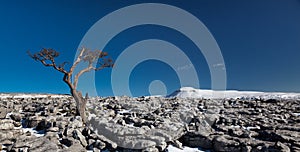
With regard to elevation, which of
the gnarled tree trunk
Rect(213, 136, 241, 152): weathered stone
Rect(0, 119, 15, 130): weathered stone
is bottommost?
Rect(213, 136, 241, 152): weathered stone

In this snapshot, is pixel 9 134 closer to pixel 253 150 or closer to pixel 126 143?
pixel 126 143

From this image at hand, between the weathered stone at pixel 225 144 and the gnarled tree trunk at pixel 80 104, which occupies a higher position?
the gnarled tree trunk at pixel 80 104

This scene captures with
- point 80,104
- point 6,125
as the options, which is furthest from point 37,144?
point 80,104

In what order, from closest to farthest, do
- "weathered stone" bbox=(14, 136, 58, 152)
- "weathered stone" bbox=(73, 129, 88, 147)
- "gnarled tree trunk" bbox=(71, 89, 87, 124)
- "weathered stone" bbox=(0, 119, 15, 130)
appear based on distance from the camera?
"weathered stone" bbox=(14, 136, 58, 152)
"weathered stone" bbox=(73, 129, 88, 147)
"weathered stone" bbox=(0, 119, 15, 130)
"gnarled tree trunk" bbox=(71, 89, 87, 124)

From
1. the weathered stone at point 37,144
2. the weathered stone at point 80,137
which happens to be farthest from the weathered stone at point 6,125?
the weathered stone at point 80,137

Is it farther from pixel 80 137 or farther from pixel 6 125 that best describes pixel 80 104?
pixel 80 137

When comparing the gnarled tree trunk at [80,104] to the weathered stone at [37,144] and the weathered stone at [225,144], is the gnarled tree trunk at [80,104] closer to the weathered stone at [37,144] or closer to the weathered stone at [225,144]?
the weathered stone at [37,144]

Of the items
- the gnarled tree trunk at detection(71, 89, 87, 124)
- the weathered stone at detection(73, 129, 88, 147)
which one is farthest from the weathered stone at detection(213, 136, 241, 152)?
the gnarled tree trunk at detection(71, 89, 87, 124)

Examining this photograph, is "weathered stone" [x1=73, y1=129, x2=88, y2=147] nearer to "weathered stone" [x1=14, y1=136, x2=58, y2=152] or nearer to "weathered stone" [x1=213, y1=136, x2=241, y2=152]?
"weathered stone" [x1=14, y1=136, x2=58, y2=152]

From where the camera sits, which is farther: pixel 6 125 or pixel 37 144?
pixel 6 125

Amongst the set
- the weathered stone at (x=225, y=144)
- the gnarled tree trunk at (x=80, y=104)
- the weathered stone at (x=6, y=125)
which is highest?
the gnarled tree trunk at (x=80, y=104)

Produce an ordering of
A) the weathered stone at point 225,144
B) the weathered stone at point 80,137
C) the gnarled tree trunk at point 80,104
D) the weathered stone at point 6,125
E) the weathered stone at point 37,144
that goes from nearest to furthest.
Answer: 1. the weathered stone at point 37,144
2. the weathered stone at point 225,144
3. the weathered stone at point 80,137
4. the weathered stone at point 6,125
5. the gnarled tree trunk at point 80,104

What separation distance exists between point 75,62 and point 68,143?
12150 millimetres

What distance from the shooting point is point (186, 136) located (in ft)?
37.1
